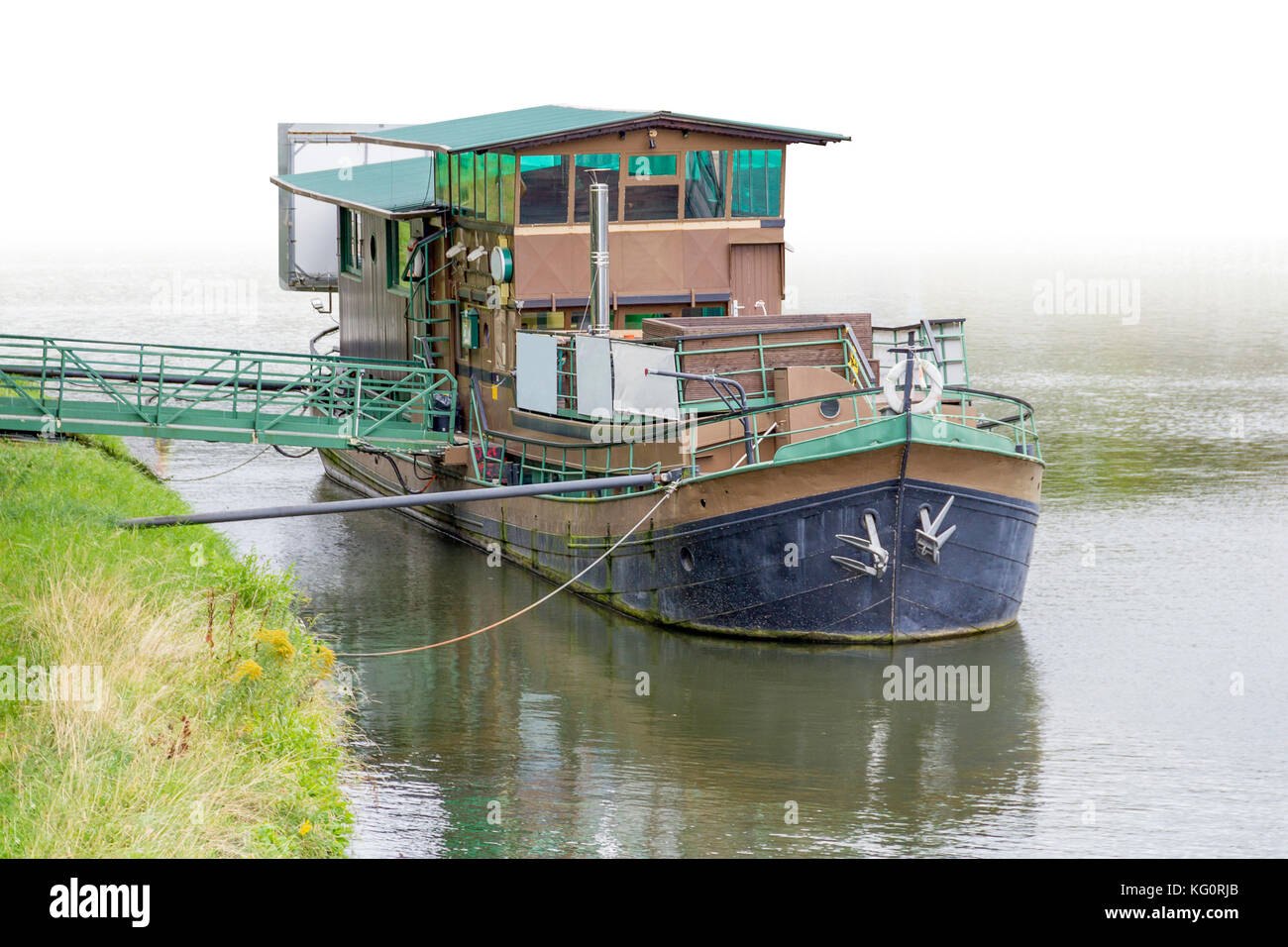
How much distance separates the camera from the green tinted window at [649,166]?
24328 millimetres

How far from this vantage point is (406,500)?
1942cm

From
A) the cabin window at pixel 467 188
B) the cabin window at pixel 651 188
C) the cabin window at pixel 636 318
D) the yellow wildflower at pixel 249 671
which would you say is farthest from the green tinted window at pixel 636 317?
the yellow wildflower at pixel 249 671

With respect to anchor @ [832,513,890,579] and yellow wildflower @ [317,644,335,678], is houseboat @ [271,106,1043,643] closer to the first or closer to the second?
anchor @ [832,513,890,579]

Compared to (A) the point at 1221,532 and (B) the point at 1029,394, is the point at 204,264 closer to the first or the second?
(B) the point at 1029,394

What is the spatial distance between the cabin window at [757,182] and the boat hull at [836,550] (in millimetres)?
5887

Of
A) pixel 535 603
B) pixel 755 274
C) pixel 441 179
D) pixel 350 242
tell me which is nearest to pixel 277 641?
pixel 535 603

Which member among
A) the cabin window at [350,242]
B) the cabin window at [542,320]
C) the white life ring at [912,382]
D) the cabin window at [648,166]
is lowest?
the white life ring at [912,382]

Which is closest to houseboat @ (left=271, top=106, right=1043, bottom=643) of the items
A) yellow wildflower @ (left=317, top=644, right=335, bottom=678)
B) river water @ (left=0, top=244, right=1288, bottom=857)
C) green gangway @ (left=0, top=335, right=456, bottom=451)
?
green gangway @ (left=0, top=335, right=456, bottom=451)

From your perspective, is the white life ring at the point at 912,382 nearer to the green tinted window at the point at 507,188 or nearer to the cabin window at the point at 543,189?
the cabin window at the point at 543,189

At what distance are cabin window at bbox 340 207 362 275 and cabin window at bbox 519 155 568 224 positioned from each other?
26.8 feet

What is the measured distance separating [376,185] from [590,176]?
8.95 metres

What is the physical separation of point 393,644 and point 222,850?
9.93m

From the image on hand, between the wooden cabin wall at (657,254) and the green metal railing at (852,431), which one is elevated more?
the wooden cabin wall at (657,254)

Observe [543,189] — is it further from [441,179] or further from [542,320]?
[441,179]
